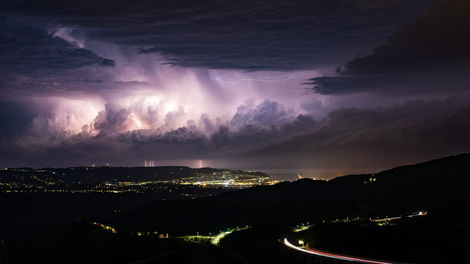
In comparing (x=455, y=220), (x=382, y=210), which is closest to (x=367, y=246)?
(x=455, y=220)

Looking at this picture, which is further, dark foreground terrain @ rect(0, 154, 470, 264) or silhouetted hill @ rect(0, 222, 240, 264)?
silhouetted hill @ rect(0, 222, 240, 264)

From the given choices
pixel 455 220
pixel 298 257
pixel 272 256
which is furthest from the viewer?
pixel 455 220

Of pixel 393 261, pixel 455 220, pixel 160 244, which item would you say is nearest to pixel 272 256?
pixel 393 261

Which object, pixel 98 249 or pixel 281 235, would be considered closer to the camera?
pixel 281 235

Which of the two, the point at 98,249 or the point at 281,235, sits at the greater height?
the point at 281,235

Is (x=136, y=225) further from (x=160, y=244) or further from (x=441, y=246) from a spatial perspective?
(x=441, y=246)

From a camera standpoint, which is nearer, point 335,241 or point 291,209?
point 335,241

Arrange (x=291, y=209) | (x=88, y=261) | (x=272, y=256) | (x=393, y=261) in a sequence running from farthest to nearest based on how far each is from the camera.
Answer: (x=291, y=209) < (x=88, y=261) < (x=272, y=256) < (x=393, y=261)

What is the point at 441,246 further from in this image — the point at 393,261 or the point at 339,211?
the point at 339,211

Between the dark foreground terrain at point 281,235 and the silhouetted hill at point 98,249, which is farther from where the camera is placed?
the silhouetted hill at point 98,249
